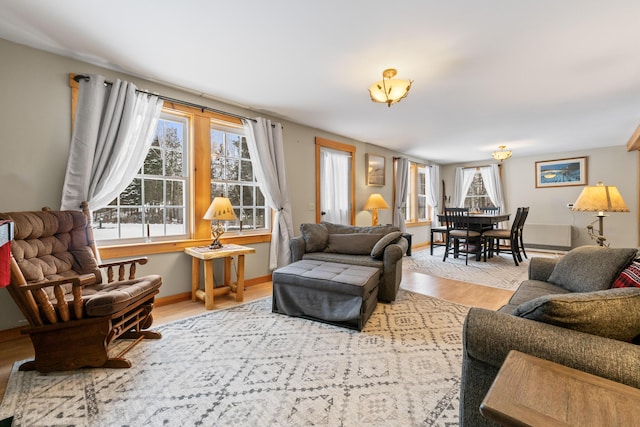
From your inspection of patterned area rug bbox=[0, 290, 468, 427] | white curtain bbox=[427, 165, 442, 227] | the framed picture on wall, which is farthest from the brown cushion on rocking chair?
white curtain bbox=[427, 165, 442, 227]

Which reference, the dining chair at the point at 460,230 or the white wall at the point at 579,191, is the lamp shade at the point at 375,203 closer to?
the dining chair at the point at 460,230

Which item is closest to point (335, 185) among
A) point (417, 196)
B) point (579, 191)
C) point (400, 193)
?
point (400, 193)

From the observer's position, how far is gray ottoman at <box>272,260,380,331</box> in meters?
2.43

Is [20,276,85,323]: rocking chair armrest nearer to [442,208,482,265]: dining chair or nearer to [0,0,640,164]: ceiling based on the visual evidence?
[0,0,640,164]: ceiling

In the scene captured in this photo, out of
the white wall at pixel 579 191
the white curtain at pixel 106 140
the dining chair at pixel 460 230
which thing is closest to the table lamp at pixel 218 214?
the white curtain at pixel 106 140

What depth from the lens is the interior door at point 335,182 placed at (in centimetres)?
481

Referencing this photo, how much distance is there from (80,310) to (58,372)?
44cm

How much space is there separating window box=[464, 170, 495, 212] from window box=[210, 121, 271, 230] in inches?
248

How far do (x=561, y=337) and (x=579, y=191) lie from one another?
7.34m

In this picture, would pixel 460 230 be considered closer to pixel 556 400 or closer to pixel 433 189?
pixel 433 189

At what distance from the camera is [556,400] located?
669mm

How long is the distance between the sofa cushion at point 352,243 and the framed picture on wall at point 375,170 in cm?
236

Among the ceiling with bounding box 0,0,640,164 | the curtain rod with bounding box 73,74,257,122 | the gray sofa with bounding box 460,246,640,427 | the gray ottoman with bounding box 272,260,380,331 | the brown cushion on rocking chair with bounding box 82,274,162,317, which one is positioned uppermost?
the ceiling with bounding box 0,0,640,164

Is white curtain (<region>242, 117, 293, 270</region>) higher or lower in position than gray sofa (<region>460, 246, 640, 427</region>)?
higher
